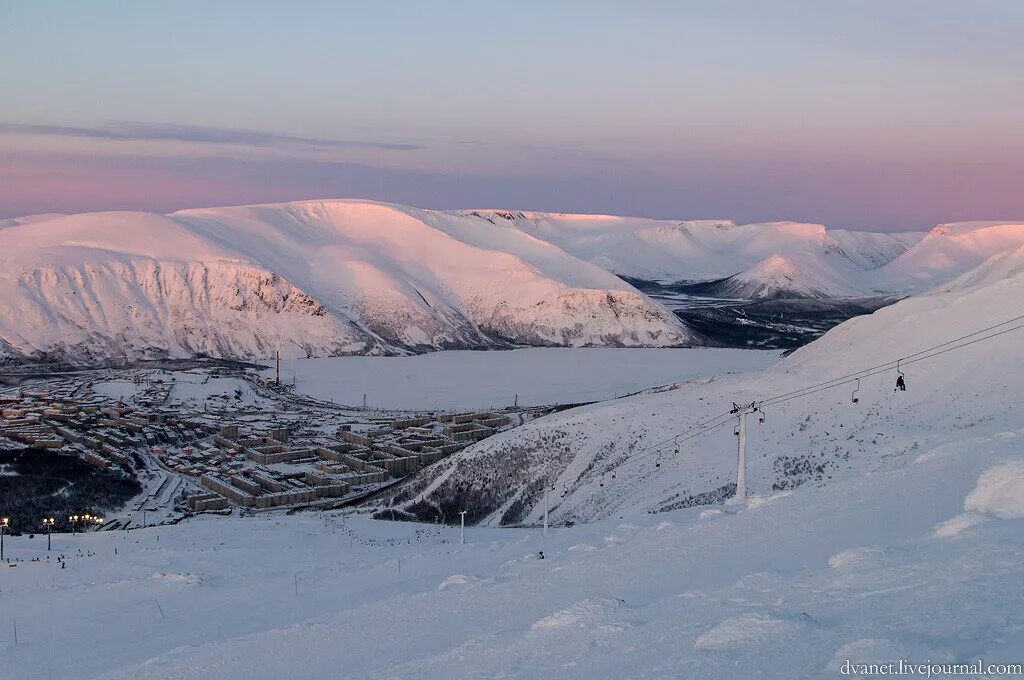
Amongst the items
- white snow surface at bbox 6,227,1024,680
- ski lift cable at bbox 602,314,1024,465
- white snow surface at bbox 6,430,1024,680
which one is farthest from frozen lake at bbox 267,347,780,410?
white snow surface at bbox 6,430,1024,680

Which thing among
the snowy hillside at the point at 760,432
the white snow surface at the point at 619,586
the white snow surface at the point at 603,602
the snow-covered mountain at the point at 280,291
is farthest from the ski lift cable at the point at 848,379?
the snow-covered mountain at the point at 280,291

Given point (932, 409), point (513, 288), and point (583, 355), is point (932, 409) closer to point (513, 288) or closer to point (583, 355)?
point (583, 355)

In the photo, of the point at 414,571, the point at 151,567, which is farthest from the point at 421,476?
the point at 414,571

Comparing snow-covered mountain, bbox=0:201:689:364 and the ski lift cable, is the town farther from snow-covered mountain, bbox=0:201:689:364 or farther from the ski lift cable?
the ski lift cable

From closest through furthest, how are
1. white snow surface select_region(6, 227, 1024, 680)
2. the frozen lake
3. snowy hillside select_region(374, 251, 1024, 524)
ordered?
white snow surface select_region(6, 227, 1024, 680) < snowy hillside select_region(374, 251, 1024, 524) < the frozen lake

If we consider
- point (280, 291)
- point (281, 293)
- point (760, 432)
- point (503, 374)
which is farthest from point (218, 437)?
point (280, 291)

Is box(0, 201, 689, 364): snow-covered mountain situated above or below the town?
above

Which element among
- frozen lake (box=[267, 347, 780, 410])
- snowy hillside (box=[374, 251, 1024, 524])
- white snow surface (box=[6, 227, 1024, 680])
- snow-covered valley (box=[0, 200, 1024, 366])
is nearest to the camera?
white snow surface (box=[6, 227, 1024, 680])
